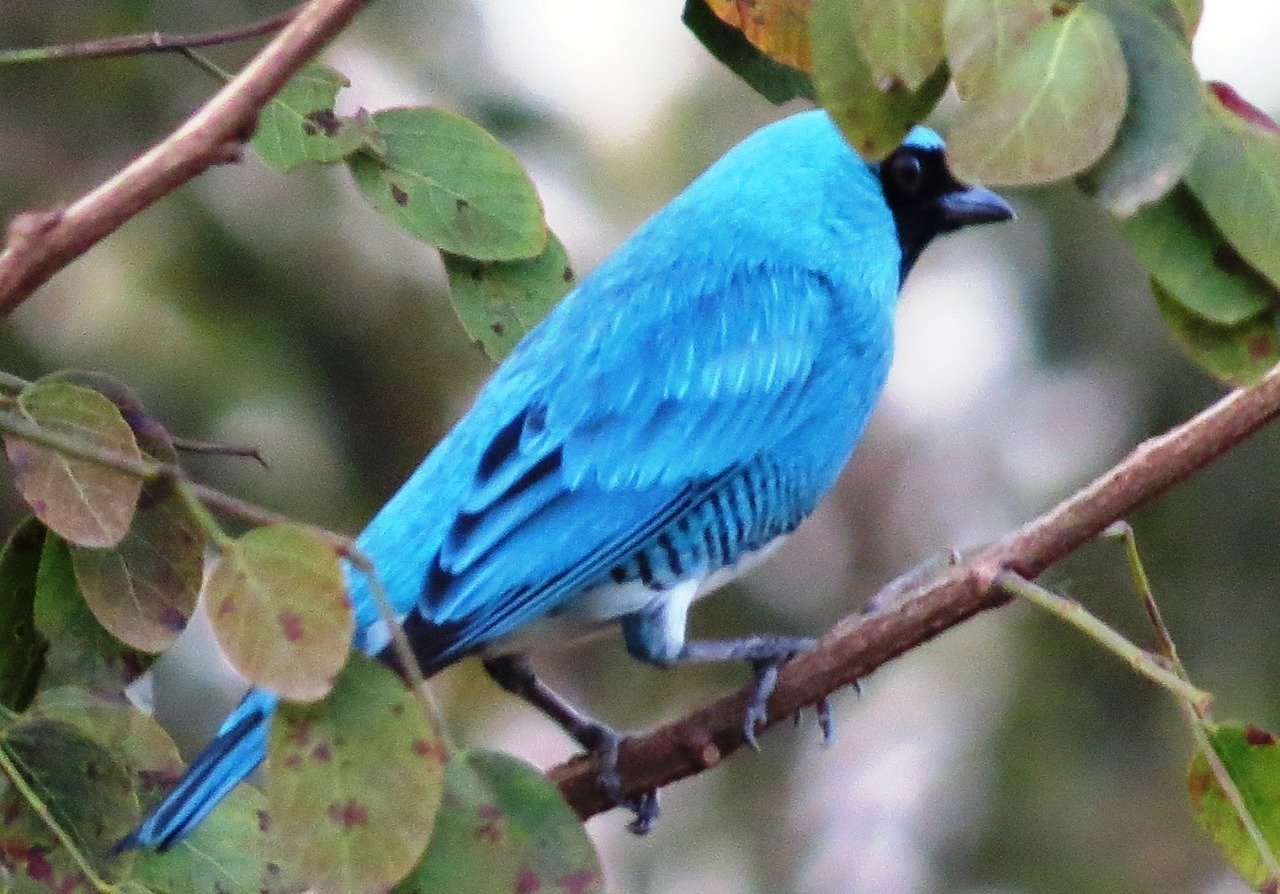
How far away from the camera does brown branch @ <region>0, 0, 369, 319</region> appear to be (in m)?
1.51

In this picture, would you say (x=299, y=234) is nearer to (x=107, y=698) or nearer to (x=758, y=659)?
(x=758, y=659)

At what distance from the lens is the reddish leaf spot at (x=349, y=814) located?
5.40 feet

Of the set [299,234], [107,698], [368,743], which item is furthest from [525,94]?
[368,743]

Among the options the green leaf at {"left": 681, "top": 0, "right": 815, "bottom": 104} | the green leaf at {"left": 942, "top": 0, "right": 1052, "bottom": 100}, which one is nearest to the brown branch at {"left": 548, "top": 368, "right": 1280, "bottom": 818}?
the green leaf at {"left": 942, "top": 0, "right": 1052, "bottom": 100}

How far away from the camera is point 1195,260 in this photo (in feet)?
5.59

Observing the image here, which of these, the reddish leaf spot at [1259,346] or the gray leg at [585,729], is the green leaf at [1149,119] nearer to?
the reddish leaf spot at [1259,346]

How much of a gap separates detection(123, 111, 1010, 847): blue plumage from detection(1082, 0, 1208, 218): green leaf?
1.27m

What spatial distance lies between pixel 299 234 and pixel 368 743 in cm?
310

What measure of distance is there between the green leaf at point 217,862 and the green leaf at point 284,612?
0.49 metres

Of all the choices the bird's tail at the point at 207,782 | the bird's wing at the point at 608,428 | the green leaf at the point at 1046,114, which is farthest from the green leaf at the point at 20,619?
the green leaf at the point at 1046,114

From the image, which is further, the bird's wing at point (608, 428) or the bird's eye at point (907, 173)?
the bird's eye at point (907, 173)

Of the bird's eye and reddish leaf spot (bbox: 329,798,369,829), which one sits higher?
reddish leaf spot (bbox: 329,798,369,829)

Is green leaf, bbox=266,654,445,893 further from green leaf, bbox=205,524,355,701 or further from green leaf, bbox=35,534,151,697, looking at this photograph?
green leaf, bbox=35,534,151,697

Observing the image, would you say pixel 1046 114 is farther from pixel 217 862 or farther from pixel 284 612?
pixel 217 862
